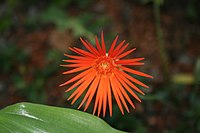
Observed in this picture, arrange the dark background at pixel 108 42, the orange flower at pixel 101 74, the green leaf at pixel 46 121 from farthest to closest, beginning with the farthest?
the dark background at pixel 108 42
the orange flower at pixel 101 74
the green leaf at pixel 46 121

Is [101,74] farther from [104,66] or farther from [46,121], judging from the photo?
[46,121]

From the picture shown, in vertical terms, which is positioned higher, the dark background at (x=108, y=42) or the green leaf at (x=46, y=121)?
the dark background at (x=108, y=42)

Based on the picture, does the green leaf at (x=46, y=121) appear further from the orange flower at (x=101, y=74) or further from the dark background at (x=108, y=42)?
the dark background at (x=108, y=42)

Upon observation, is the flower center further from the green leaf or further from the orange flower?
the green leaf

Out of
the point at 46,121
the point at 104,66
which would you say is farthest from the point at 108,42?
the point at 46,121

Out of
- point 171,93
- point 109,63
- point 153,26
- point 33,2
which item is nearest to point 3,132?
point 109,63

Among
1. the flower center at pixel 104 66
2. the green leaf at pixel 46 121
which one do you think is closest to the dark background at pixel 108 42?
the flower center at pixel 104 66
